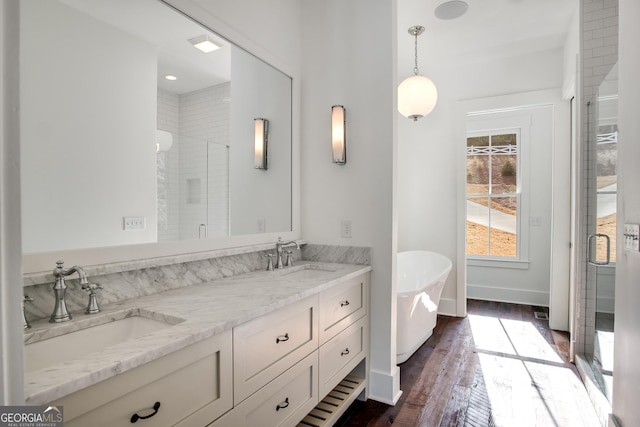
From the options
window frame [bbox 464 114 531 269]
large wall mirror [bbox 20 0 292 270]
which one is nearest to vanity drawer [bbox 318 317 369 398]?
large wall mirror [bbox 20 0 292 270]

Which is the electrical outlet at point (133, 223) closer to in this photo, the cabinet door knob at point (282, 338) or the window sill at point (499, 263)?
the cabinet door knob at point (282, 338)

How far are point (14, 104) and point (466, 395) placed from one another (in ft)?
8.76

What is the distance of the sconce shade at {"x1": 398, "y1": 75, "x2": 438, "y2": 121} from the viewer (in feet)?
10.0

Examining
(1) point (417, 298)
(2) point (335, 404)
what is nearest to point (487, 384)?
(1) point (417, 298)

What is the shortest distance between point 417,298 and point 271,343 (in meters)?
1.72

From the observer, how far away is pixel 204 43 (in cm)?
179

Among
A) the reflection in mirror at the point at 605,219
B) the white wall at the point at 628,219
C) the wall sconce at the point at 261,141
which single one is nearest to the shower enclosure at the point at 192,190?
the wall sconce at the point at 261,141

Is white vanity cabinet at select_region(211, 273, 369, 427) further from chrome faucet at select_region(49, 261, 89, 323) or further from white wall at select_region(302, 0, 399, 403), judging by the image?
chrome faucet at select_region(49, 261, 89, 323)

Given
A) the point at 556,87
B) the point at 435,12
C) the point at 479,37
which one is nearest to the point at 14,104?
the point at 435,12

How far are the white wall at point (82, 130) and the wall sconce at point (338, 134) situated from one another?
1165 mm

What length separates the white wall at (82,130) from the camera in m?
1.15

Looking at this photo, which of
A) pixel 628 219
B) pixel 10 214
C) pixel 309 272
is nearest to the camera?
pixel 10 214

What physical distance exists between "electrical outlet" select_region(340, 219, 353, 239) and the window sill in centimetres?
318

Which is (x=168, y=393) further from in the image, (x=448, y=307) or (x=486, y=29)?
(x=486, y=29)
